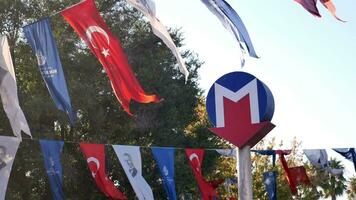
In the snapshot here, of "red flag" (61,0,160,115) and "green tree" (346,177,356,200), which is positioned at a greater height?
"red flag" (61,0,160,115)

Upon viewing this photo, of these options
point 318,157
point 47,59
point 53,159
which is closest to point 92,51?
point 47,59

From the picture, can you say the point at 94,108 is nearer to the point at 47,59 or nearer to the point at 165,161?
the point at 165,161

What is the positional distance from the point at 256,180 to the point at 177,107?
9.56 metres

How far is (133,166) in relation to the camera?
13.4 meters

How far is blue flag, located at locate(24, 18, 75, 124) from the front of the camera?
8.34 metres

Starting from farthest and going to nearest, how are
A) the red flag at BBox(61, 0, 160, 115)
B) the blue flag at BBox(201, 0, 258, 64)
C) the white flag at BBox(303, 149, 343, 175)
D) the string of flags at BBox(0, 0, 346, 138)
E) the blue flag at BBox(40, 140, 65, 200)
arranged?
1. the white flag at BBox(303, 149, 343, 175)
2. the blue flag at BBox(40, 140, 65, 200)
3. the red flag at BBox(61, 0, 160, 115)
4. the string of flags at BBox(0, 0, 346, 138)
5. the blue flag at BBox(201, 0, 258, 64)

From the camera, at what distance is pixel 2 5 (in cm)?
2364

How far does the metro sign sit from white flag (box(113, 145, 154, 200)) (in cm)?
1003

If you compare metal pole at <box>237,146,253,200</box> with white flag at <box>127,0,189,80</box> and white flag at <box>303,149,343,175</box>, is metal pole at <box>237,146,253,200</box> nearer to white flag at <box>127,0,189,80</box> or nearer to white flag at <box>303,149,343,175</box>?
white flag at <box>127,0,189,80</box>

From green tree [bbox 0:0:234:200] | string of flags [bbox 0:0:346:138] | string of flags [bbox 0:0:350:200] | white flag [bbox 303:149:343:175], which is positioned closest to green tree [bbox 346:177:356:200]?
green tree [bbox 0:0:234:200]

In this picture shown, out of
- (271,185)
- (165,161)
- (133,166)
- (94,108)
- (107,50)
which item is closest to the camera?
(107,50)

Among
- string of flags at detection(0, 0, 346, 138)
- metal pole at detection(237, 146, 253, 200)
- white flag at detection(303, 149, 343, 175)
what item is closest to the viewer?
metal pole at detection(237, 146, 253, 200)

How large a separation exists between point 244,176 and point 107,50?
505 cm

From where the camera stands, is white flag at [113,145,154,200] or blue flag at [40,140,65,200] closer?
blue flag at [40,140,65,200]
